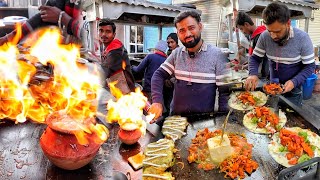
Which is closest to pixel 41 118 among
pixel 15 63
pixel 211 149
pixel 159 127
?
pixel 159 127

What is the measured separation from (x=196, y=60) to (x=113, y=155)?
174 cm

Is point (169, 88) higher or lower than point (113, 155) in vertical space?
higher

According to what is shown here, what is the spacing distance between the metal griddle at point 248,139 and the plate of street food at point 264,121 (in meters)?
0.08

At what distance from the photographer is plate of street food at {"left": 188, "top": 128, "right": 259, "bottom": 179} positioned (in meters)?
2.33

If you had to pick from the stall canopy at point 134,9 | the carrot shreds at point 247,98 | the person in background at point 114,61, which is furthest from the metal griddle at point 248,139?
the stall canopy at point 134,9

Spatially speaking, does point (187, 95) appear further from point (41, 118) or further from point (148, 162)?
point (41, 118)

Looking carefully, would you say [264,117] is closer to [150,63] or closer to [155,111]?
[155,111]

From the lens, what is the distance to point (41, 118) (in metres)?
3.11

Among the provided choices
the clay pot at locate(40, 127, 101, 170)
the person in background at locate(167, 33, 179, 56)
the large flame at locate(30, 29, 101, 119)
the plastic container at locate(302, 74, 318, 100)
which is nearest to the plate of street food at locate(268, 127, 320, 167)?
the clay pot at locate(40, 127, 101, 170)

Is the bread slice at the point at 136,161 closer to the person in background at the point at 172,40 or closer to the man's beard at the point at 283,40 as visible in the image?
the man's beard at the point at 283,40

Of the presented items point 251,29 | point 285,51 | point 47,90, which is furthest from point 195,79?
point 251,29

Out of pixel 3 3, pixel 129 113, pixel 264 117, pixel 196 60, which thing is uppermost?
pixel 3 3

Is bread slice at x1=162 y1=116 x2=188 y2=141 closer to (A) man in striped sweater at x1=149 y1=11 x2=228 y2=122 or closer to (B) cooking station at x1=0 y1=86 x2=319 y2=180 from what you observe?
(B) cooking station at x1=0 y1=86 x2=319 y2=180

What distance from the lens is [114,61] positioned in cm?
453
